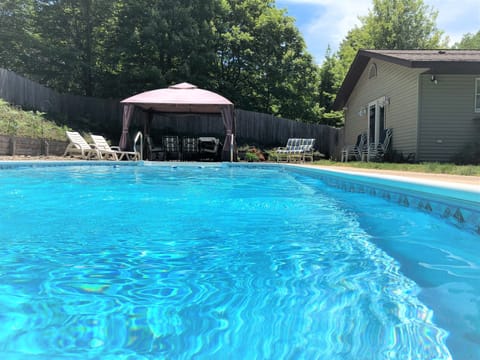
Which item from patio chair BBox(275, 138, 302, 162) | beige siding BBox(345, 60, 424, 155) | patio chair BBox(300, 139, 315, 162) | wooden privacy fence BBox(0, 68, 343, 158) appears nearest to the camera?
beige siding BBox(345, 60, 424, 155)

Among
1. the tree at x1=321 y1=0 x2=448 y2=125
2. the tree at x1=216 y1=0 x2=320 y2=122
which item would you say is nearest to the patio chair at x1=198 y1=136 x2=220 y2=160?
the tree at x1=216 y1=0 x2=320 y2=122

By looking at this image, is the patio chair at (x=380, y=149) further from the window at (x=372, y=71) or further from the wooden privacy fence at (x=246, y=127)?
the wooden privacy fence at (x=246, y=127)

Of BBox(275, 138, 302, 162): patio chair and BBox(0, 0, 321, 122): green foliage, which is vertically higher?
BBox(0, 0, 321, 122): green foliage

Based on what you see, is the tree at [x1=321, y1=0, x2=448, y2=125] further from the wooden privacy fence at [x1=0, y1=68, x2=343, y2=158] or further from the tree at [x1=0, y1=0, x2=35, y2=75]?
the tree at [x1=0, y1=0, x2=35, y2=75]

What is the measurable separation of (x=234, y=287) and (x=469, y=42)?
159 feet

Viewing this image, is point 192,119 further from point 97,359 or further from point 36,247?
point 97,359

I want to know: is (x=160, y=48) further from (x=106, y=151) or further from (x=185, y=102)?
(x=106, y=151)

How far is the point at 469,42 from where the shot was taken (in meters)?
40.2

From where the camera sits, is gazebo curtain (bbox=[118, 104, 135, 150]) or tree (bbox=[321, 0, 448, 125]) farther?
tree (bbox=[321, 0, 448, 125])

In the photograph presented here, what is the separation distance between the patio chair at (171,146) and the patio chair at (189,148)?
233mm

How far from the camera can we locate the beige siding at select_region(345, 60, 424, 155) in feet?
31.7

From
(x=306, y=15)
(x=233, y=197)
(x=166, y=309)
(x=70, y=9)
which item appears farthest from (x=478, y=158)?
(x=70, y=9)

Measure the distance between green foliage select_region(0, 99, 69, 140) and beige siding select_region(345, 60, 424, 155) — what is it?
10326 millimetres

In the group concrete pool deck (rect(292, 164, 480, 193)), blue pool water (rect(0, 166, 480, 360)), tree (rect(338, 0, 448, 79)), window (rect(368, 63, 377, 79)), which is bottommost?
blue pool water (rect(0, 166, 480, 360))
